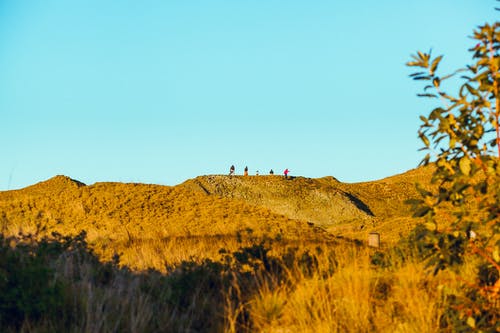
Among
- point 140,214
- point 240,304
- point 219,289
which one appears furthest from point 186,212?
point 240,304

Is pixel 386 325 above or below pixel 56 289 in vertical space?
below

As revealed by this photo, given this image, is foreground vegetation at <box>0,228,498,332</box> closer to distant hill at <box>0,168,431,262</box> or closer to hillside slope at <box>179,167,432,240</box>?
distant hill at <box>0,168,431,262</box>

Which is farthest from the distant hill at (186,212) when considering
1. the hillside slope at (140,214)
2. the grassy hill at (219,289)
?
the grassy hill at (219,289)

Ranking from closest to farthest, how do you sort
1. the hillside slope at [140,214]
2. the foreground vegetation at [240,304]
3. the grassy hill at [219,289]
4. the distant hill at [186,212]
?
the foreground vegetation at [240,304], the grassy hill at [219,289], the distant hill at [186,212], the hillside slope at [140,214]

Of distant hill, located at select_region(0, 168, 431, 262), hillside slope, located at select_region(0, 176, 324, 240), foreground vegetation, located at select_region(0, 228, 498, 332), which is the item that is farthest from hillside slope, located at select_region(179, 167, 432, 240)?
foreground vegetation, located at select_region(0, 228, 498, 332)

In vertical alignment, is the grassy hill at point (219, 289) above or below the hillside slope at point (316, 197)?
below

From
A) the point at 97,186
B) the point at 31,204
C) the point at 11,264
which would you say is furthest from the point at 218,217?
the point at 11,264

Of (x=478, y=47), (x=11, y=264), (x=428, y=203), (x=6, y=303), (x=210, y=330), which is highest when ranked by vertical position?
(x=478, y=47)

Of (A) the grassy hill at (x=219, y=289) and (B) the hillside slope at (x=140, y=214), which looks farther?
(B) the hillside slope at (x=140, y=214)

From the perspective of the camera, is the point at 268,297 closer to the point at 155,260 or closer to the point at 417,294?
the point at 417,294

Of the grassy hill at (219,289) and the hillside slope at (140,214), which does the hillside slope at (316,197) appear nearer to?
the hillside slope at (140,214)

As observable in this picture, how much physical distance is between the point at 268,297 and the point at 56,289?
2596 mm

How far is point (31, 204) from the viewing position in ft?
71.1

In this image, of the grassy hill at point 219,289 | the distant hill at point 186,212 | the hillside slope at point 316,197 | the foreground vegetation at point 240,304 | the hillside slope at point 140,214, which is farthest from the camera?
the hillside slope at point 316,197
